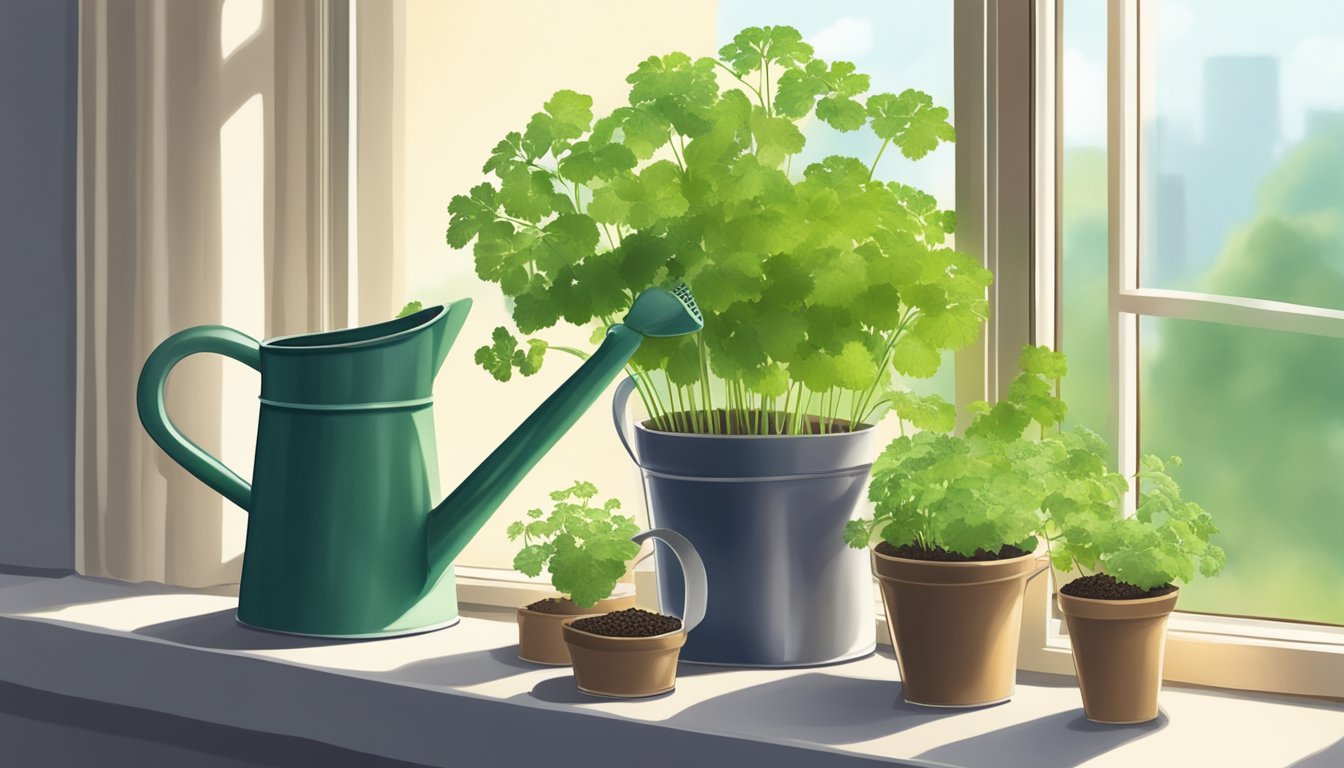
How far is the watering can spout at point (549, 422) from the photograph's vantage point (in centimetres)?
105

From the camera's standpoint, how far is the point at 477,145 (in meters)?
1.50

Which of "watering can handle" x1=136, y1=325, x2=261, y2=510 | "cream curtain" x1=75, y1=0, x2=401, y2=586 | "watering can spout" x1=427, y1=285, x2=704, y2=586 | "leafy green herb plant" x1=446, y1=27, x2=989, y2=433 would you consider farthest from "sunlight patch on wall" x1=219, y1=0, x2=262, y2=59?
"watering can spout" x1=427, y1=285, x2=704, y2=586

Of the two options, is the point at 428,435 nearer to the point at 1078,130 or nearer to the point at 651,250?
the point at 651,250

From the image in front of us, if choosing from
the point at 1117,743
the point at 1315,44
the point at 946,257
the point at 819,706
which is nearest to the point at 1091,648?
the point at 1117,743

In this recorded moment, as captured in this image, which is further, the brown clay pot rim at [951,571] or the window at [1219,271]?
the window at [1219,271]

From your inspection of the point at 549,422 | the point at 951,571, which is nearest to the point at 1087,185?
the point at 951,571

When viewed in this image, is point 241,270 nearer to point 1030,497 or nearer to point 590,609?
point 590,609

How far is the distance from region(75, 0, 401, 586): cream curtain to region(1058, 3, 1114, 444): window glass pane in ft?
2.75

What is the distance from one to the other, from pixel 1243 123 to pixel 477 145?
80 cm

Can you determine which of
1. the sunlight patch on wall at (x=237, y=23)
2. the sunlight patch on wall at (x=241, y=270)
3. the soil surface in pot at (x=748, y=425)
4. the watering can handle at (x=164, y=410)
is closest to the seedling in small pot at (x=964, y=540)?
the soil surface in pot at (x=748, y=425)

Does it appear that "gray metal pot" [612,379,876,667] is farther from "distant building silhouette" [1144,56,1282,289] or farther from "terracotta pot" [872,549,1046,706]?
"distant building silhouette" [1144,56,1282,289]

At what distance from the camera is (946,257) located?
1057 millimetres

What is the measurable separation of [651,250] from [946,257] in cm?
24

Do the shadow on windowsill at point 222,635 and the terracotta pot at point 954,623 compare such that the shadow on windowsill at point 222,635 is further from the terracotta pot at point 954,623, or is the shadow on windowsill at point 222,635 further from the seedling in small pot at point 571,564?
the terracotta pot at point 954,623
